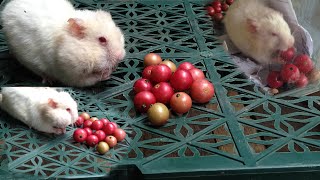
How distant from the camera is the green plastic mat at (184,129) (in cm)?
89

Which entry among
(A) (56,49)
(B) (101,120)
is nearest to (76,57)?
(A) (56,49)

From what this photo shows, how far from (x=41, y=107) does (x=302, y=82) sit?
479mm

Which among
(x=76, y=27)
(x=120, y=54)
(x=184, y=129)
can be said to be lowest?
(x=184, y=129)

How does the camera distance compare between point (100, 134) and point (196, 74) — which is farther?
point (196, 74)

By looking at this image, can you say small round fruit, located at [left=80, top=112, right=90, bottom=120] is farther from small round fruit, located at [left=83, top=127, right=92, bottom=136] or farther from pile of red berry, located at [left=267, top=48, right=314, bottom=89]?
pile of red berry, located at [left=267, top=48, right=314, bottom=89]

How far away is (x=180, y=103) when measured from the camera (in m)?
1.06

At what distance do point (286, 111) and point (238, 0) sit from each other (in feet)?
1.02

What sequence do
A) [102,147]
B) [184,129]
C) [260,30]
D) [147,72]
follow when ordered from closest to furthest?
[260,30] < [102,147] < [184,129] < [147,72]

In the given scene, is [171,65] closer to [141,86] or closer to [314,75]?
[141,86]

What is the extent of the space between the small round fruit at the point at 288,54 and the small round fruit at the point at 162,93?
0.98 ft

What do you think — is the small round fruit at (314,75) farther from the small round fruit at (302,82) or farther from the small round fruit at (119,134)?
the small round fruit at (119,134)

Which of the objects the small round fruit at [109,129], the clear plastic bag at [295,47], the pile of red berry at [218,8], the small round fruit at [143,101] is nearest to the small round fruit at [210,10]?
the pile of red berry at [218,8]

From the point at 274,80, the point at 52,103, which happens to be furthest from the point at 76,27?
the point at 274,80

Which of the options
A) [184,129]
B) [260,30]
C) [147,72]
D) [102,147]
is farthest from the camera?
[147,72]
